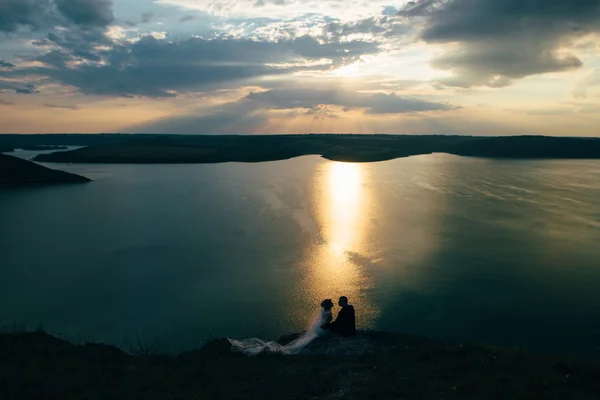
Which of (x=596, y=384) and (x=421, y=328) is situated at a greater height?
(x=596, y=384)

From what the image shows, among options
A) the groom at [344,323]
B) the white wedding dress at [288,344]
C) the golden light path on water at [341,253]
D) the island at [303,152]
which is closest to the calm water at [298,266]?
the golden light path on water at [341,253]

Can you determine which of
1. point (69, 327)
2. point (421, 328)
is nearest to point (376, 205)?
point (421, 328)

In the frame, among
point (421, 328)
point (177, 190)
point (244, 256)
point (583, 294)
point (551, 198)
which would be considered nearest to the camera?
point (421, 328)

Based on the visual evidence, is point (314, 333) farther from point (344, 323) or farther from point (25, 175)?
point (25, 175)

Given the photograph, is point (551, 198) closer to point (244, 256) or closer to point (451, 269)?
point (451, 269)

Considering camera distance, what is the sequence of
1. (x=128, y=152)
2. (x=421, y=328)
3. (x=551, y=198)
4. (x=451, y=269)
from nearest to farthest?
1. (x=421, y=328)
2. (x=451, y=269)
3. (x=551, y=198)
4. (x=128, y=152)

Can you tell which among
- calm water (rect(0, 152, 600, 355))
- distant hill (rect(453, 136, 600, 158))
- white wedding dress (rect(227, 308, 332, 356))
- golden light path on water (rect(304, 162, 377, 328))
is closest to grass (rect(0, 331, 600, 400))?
white wedding dress (rect(227, 308, 332, 356))

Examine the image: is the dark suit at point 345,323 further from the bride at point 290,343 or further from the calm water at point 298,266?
the calm water at point 298,266
